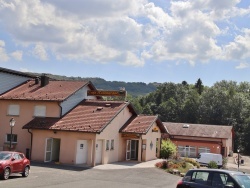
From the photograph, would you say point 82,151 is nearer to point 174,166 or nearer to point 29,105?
point 29,105

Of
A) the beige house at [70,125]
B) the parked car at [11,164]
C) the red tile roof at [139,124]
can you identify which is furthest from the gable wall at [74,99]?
the parked car at [11,164]

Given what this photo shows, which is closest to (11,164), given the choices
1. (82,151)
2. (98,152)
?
(82,151)

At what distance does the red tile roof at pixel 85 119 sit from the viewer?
31.2 m

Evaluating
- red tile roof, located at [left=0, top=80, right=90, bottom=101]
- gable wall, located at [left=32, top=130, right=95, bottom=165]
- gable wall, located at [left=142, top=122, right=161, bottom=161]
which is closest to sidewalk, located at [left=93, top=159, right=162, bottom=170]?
gable wall, located at [left=142, top=122, right=161, bottom=161]

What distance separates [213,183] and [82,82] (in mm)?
25965

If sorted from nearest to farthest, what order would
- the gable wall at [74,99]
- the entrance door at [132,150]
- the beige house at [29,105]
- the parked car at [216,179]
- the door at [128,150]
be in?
the parked car at [216,179] < the beige house at [29,105] < the gable wall at [74,99] < the door at [128,150] < the entrance door at [132,150]

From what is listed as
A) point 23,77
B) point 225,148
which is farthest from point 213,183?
point 225,148

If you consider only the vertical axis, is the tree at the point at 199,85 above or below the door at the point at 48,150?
above

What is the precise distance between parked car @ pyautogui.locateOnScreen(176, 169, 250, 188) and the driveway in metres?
7.19

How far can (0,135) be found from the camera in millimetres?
35875

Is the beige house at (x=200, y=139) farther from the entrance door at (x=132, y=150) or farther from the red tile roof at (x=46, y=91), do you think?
the red tile roof at (x=46, y=91)

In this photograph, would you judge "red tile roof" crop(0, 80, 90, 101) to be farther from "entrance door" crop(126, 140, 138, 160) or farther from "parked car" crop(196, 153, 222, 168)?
"parked car" crop(196, 153, 222, 168)

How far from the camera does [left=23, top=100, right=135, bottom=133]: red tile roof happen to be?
3123 cm

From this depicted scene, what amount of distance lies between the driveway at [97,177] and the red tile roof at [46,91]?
7458 mm
